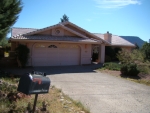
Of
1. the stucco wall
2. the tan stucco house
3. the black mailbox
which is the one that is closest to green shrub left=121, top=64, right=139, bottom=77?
the tan stucco house

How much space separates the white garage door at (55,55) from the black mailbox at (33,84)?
1287cm

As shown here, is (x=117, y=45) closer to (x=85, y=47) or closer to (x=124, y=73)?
(x=85, y=47)

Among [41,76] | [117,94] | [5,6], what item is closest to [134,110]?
[117,94]

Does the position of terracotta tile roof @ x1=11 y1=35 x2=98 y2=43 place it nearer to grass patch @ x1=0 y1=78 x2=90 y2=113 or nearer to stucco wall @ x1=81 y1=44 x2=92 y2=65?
stucco wall @ x1=81 y1=44 x2=92 y2=65

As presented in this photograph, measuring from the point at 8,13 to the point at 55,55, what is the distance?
695 cm

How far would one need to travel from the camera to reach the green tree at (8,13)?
10953 mm

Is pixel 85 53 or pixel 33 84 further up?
pixel 85 53

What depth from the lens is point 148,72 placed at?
13.9 metres

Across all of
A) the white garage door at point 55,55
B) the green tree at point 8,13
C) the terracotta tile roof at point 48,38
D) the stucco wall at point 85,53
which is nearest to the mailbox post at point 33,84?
the green tree at point 8,13

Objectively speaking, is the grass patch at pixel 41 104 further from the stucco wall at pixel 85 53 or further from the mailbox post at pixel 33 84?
the stucco wall at pixel 85 53

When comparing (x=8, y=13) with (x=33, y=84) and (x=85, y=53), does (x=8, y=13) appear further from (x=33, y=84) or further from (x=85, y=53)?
(x=85, y=53)

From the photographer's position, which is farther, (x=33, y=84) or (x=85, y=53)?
(x=85, y=53)

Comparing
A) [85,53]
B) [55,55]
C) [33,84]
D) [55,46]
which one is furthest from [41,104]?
[85,53]

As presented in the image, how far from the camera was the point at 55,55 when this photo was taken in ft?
57.3
